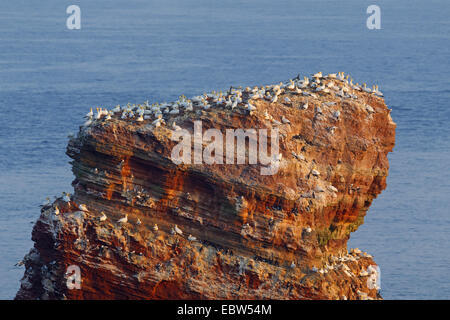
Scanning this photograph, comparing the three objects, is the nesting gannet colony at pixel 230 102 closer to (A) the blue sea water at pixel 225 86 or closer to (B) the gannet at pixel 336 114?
(B) the gannet at pixel 336 114

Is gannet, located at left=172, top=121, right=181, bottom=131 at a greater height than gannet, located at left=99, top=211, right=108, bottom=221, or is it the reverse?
gannet, located at left=172, top=121, right=181, bottom=131

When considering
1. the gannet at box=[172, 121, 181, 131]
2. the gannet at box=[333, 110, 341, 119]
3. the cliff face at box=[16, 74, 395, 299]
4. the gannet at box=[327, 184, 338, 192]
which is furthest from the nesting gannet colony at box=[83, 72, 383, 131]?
the gannet at box=[327, 184, 338, 192]

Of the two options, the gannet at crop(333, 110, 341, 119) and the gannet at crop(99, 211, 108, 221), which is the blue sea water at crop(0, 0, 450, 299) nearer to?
the gannet at crop(99, 211, 108, 221)

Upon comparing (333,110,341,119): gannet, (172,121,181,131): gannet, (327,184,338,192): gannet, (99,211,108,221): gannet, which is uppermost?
(333,110,341,119): gannet

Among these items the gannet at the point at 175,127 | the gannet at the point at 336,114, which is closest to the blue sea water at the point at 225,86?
the gannet at the point at 336,114

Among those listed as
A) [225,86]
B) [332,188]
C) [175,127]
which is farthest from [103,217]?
[225,86]

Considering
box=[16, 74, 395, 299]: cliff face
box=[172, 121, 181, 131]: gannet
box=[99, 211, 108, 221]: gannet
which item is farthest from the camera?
box=[99, 211, 108, 221]: gannet
